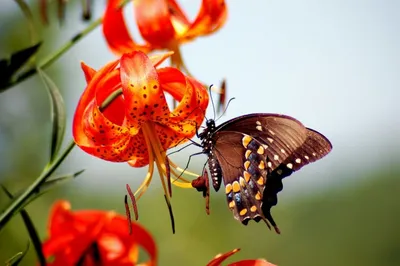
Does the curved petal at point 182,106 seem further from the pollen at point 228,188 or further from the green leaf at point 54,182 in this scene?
the green leaf at point 54,182

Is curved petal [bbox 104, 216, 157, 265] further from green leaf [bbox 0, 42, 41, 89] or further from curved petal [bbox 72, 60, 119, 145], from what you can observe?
green leaf [bbox 0, 42, 41, 89]

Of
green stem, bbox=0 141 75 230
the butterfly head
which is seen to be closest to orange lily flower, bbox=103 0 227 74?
the butterfly head

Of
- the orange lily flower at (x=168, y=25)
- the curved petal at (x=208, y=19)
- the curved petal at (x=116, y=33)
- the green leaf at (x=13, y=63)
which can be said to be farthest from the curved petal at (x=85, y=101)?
the curved petal at (x=208, y=19)

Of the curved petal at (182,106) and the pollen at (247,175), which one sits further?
the pollen at (247,175)

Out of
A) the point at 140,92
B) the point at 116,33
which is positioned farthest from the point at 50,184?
the point at 116,33

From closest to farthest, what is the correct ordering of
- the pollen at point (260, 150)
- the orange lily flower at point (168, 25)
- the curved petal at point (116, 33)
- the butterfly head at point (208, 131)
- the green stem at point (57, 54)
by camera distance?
1. the green stem at point (57, 54)
2. the pollen at point (260, 150)
3. the butterfly head at point (208, 131)
4. the curved petal at point (116, 33)
5. the orange lily flower at point (168, 25)

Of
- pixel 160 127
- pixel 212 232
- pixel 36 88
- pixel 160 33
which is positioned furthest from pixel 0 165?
pixel 212 232

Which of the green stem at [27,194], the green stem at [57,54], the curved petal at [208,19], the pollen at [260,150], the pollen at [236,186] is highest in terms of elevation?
the green stem at [57,54]
